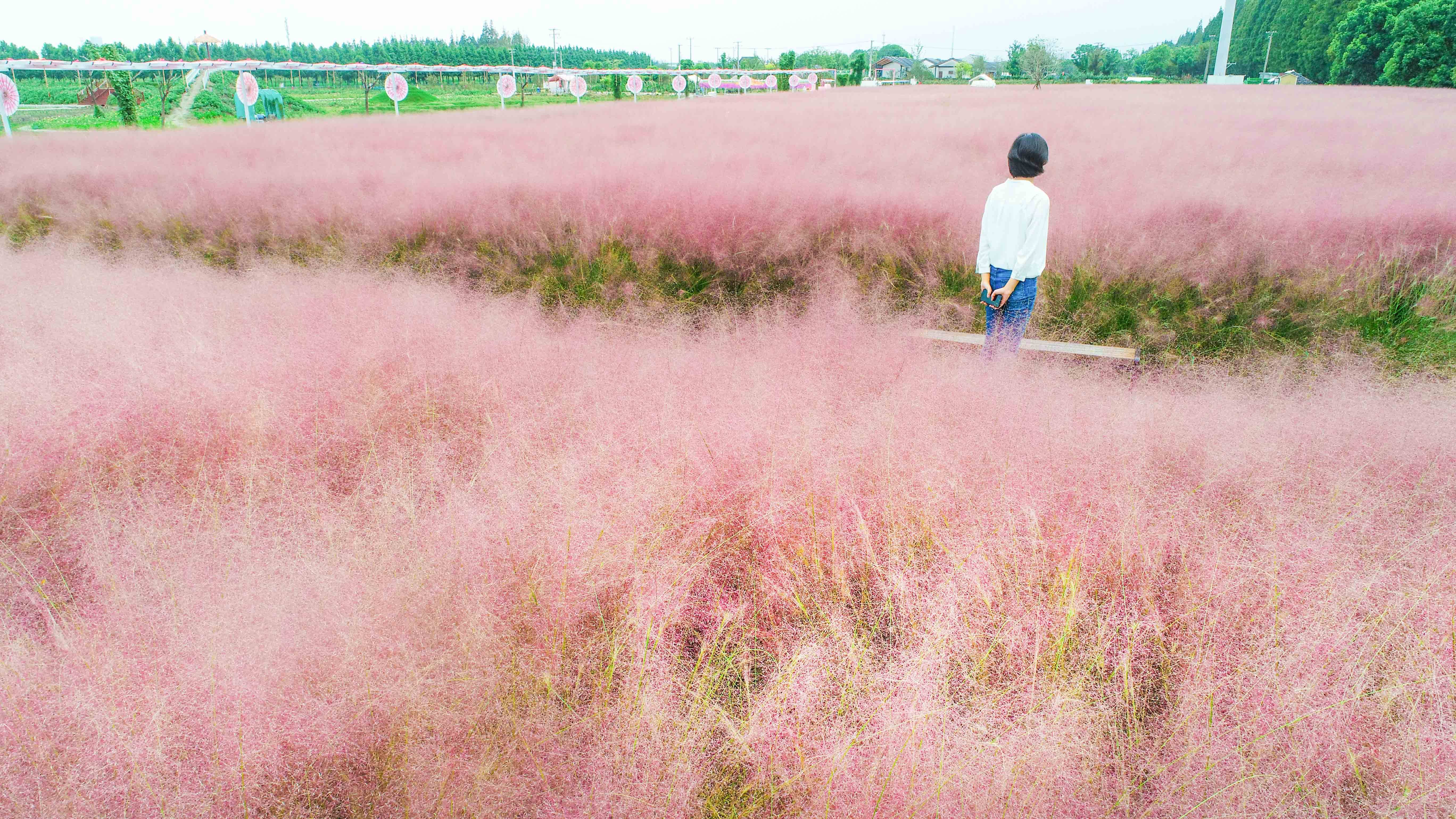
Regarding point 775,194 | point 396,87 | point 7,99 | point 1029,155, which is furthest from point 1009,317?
point 396,87

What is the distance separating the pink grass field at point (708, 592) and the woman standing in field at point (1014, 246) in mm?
826

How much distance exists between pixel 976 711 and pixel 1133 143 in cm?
1075

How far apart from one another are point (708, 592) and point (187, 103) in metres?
44.9

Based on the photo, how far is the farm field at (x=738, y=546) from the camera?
1.43 m

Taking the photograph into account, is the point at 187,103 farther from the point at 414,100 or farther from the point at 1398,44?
the point at 1398,44

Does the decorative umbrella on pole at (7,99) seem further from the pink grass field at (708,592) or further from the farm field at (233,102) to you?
the pink grass field at (708,592)

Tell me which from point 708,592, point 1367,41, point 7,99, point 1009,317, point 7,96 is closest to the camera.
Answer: point 708,592

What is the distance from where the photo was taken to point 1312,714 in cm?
147

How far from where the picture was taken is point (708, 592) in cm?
199

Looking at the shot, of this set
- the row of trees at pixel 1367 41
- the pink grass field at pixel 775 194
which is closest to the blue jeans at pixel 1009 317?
the pink grass field at pixel 775 194

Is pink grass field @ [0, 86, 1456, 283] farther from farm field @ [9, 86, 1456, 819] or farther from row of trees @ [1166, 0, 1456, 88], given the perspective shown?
row of trees @ [1166, 0, 1456, 88]

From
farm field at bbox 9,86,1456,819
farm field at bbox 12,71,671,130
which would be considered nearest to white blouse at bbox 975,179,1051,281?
farm field at bbox 9,86,1456,819

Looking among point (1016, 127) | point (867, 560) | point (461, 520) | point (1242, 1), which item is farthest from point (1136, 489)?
point (1242, 1)

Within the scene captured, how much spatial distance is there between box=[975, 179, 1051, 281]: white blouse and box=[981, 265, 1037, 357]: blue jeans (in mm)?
84
